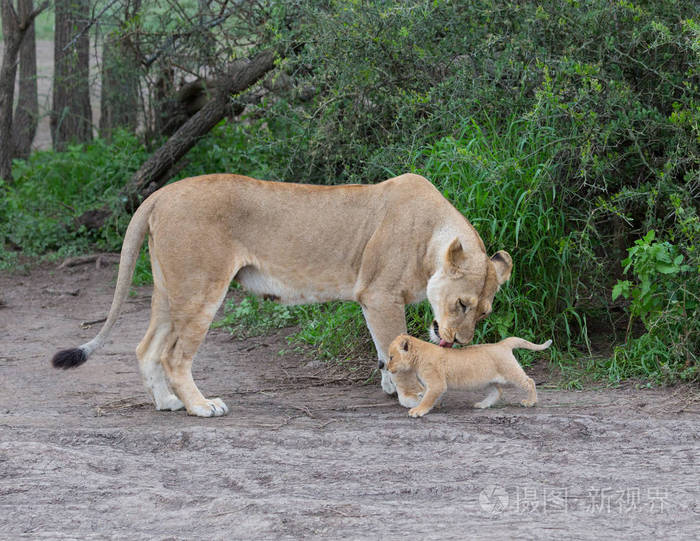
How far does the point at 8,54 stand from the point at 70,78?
735 millimetres

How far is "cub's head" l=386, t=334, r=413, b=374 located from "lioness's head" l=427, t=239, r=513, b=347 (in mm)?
240

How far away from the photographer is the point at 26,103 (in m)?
11.8

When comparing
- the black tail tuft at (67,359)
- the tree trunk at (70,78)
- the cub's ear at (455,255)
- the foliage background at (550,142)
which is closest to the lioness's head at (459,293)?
the cub's ear at (455,255)

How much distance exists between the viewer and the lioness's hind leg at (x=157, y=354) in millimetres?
5359

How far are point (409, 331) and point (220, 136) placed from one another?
5.12 m

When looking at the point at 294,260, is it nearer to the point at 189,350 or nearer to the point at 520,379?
the point at 189,350

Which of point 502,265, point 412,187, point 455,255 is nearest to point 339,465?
point 455,255

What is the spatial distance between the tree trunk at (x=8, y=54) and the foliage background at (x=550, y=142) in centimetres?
443

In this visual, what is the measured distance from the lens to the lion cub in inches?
197

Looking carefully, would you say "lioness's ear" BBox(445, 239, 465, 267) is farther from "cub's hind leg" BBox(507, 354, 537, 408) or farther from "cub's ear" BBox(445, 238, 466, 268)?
"cub's hind leg" BBox(507, 354, 537, 408)

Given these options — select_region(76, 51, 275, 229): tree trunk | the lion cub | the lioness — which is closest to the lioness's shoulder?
the lioness

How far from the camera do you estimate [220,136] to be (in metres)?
10.6

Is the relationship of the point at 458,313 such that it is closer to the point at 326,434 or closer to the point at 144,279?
the point at 326,434

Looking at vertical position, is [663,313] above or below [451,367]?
above
